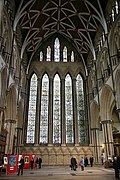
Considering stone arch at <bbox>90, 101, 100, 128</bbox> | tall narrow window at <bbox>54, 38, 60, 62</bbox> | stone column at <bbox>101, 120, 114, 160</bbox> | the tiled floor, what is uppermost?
tall narrow window at <bbox>54, 38, 60, 62</bbox>

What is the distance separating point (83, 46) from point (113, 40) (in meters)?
9.23

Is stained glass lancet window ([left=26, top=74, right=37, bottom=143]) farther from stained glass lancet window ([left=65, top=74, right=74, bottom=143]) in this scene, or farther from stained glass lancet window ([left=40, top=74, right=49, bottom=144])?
stained glass lancet window ([left=65, top=74, right=74, bottom=143])

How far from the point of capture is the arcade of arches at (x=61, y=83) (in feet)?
62.7

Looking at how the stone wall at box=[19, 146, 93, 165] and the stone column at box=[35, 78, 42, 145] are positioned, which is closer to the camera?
the stone wall at box=[19, 146, 93, 165]

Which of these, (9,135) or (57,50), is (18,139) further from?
(57,50)

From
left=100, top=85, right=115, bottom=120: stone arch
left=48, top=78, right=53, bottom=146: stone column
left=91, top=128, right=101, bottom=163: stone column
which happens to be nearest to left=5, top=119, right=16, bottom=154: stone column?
left=48, top=78, right=53, bottom=146: stone column

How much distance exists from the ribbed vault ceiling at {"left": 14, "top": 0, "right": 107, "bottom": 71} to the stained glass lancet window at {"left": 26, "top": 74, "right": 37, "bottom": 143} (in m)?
3.72

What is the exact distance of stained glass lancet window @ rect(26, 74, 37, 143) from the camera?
23656 mm

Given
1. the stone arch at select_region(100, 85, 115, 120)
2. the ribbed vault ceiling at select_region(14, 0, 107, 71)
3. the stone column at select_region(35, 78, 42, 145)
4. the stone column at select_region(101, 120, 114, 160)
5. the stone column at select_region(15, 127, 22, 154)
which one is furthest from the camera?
the stone column at select_region(35, 78, 42, 145)

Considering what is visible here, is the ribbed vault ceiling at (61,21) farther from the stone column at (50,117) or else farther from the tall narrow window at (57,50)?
the stone column at (50,117)

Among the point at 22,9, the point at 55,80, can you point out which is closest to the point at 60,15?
the point at 22,9

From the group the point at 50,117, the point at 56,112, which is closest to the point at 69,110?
the point at 56,112

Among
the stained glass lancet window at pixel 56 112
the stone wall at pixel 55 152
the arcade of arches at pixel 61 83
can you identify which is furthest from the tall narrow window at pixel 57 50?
the stone wall at pixel 55 152

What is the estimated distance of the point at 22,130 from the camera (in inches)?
912
